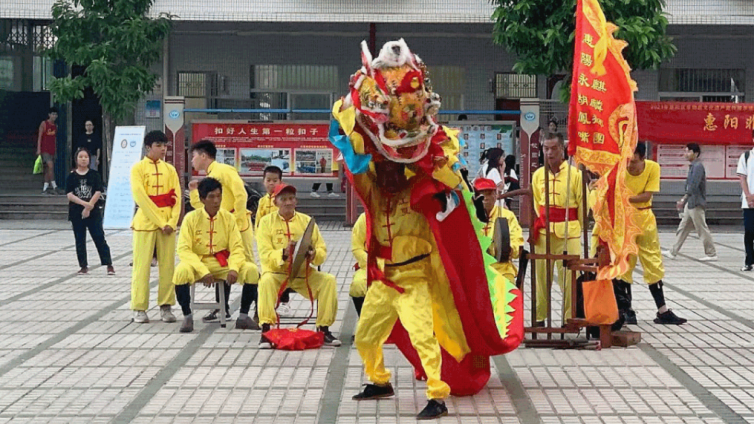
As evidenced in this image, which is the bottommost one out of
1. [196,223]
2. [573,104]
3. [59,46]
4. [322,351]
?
[322,351]

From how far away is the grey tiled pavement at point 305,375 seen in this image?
22.2 ft

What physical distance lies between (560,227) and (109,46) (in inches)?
551

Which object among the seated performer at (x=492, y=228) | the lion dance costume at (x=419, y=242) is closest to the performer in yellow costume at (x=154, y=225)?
the seated performer at (x=492, y=228)

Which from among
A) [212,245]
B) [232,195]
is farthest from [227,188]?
[212,245]

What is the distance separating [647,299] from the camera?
11820mm

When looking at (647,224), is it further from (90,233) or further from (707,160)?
(707,160)

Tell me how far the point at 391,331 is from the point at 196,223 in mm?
3168

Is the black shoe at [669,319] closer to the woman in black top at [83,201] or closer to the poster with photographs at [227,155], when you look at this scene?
the woman in black top at [83,201]

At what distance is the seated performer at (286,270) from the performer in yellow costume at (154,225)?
1342 millimetres

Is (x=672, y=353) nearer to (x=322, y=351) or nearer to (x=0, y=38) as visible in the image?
A: (x=322, y=351)

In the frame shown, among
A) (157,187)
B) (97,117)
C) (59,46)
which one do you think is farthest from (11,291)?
Answer: (97,117)

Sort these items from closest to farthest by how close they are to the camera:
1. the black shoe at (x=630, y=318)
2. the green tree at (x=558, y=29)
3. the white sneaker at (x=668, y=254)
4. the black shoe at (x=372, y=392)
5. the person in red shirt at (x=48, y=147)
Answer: the black shoe at (x=372, y=392)
the black shoe at (x=630, y=318)
the white sneaker at (x=668, y=254)
the green tree at (x=558, y=29)
the person in red shirt at (x=48, y=147)

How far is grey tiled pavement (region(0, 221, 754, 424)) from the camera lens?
6777mm

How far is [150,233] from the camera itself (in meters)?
10.3
